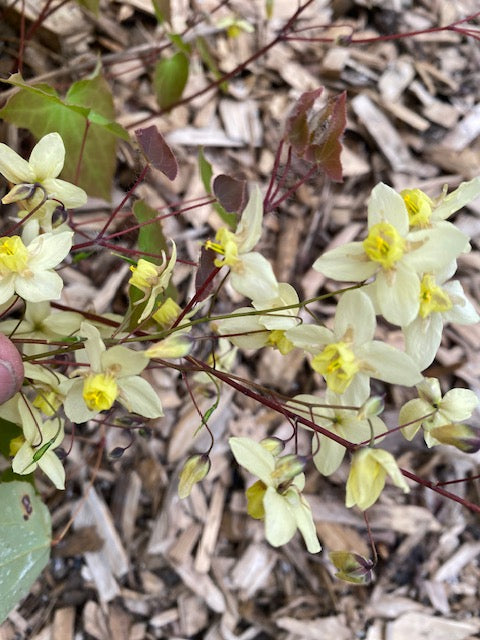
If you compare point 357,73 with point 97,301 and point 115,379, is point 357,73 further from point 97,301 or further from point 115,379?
point 115,379

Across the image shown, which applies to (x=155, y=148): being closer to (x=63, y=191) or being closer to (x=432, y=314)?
(x=63, y=191)

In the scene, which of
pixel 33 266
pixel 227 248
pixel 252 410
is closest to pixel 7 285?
pixel 33 266

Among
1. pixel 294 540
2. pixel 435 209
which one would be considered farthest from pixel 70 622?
pixel 435 209

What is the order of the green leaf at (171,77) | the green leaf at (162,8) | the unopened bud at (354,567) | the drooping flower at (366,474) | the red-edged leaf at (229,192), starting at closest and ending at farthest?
the drooping flower at (366,474), the unopened bud at (354,567), the red-edged leaf at (229,192), the green leaf at (162,8), the green leaf at (171,77)

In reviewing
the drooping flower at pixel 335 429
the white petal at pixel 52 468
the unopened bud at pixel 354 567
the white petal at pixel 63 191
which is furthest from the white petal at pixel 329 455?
the white petal at pixel 63 191

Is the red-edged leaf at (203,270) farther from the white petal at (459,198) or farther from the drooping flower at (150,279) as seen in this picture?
the white petal at (459,198)

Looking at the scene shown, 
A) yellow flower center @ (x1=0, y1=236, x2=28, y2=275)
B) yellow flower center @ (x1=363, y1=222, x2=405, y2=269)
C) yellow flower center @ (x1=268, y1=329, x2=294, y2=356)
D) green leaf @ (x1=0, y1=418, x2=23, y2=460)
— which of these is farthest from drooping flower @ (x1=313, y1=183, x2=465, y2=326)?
green leaf @ (x1=0, y1=418, x2=23, y2=460)
